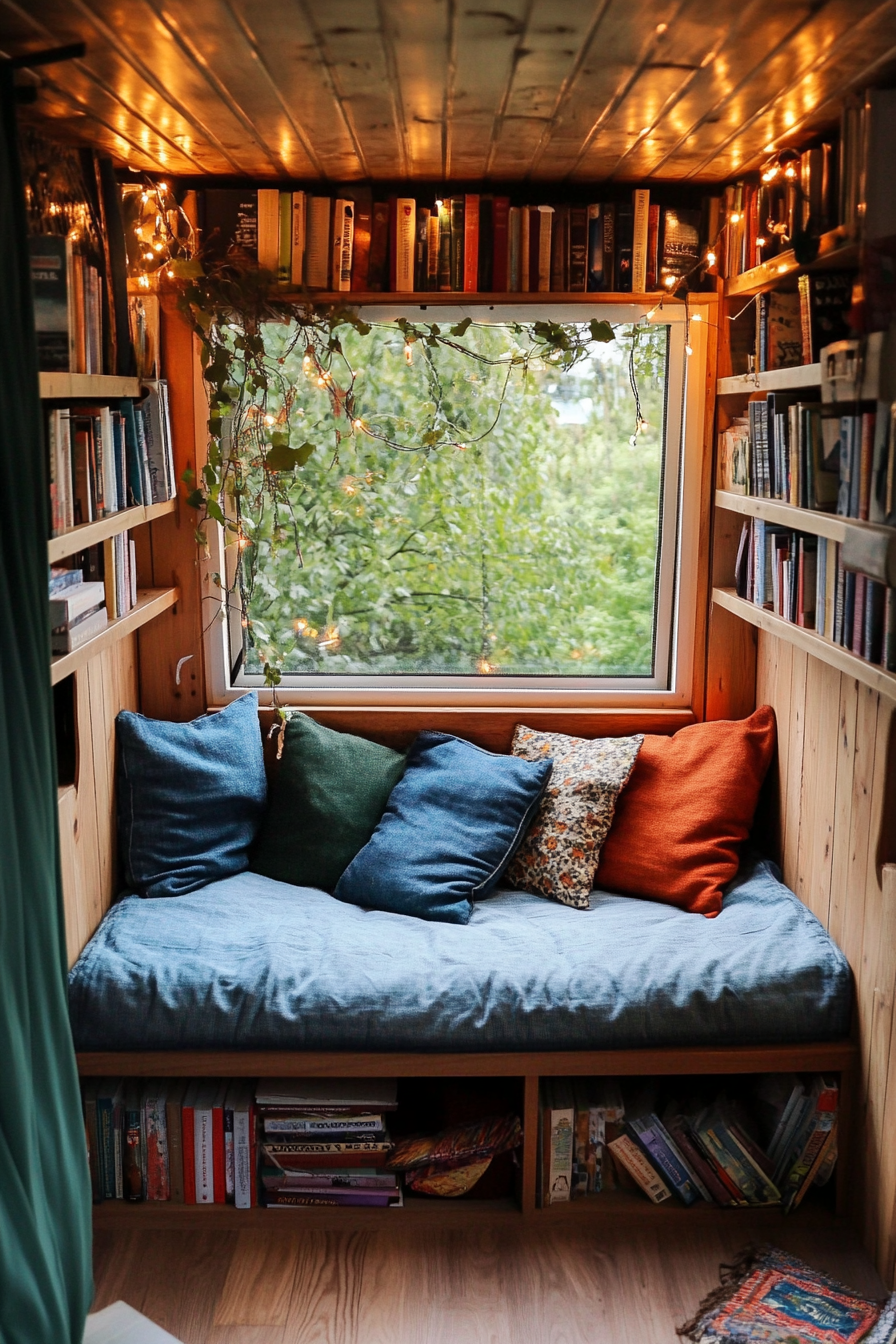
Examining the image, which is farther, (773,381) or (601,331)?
(601,331)

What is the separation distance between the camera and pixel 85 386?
7.80ft

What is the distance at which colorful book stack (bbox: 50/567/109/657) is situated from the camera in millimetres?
2332

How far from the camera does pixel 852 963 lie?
8.52ft

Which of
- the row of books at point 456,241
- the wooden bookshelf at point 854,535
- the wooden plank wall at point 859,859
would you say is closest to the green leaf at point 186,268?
the row of books at point 456,241

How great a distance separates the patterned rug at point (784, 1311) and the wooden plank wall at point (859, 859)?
12 cm

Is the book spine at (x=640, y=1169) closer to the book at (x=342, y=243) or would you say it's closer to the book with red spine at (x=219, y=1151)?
the book with red spine at (x=219, y=1151)

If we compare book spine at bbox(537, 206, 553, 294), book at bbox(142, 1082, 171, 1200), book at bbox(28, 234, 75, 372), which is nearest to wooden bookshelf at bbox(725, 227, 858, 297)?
book spine at bbox(537, 206, 553, 294)

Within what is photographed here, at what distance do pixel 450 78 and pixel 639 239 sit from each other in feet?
3.61

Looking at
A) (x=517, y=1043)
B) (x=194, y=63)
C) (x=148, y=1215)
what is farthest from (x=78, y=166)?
(x=148, y=1215)

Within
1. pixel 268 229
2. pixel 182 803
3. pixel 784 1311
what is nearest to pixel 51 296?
pixel 268 229

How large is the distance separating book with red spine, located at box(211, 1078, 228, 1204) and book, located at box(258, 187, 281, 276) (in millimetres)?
2043

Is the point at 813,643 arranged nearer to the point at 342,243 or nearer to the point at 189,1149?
the point at 342,243

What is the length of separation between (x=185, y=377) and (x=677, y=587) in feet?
4.98

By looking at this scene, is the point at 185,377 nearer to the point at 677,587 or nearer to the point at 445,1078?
the point at 677,587
